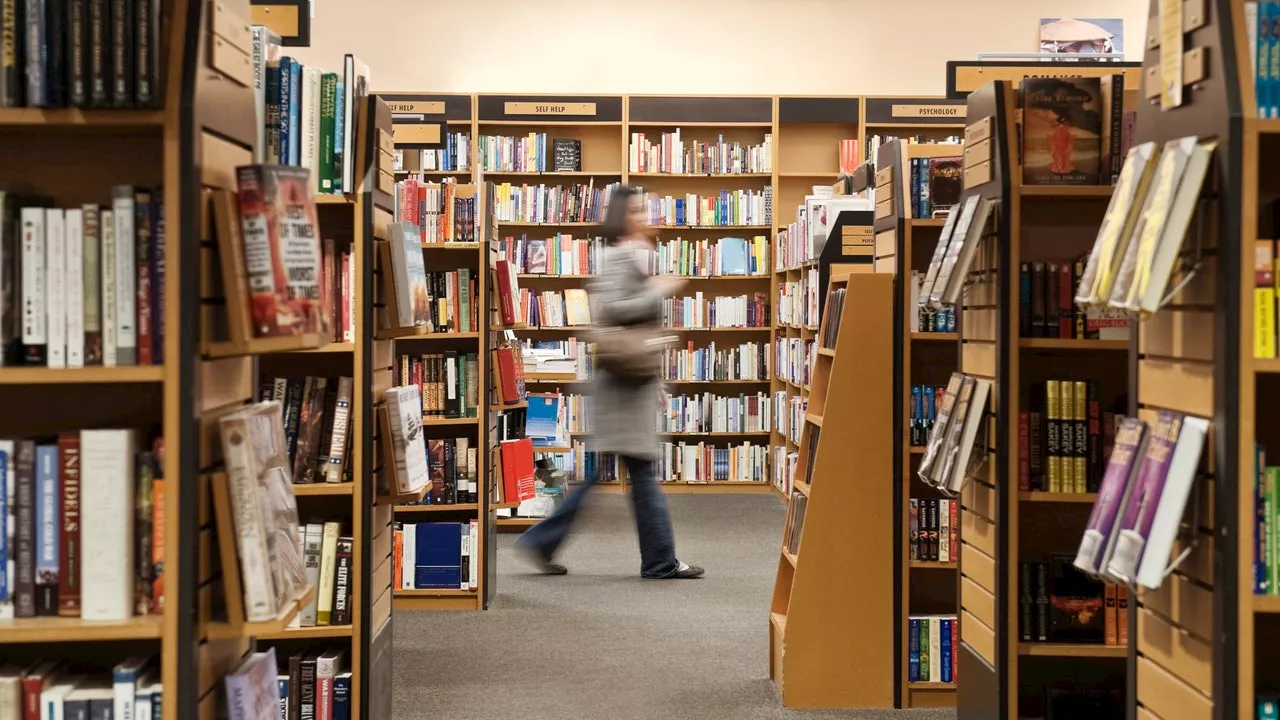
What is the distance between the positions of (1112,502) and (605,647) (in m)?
2.90

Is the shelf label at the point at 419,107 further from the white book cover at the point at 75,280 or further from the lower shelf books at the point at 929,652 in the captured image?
the white book cover at the point at 75,280

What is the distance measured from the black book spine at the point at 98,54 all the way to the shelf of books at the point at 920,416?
270cm

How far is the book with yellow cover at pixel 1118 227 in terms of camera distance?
2086 millimetres

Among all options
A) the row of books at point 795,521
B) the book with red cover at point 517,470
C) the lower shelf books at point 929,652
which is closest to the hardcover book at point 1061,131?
the row of books at point 795,521

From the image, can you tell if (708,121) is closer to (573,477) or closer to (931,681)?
(573,477)

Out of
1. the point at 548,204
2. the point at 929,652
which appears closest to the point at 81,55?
the point at 929,652

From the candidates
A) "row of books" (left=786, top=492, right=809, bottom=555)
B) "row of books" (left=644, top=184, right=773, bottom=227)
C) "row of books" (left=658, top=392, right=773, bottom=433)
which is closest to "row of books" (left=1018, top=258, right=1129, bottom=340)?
"row of books" (left=786, top=492, right=809, bottom=555)

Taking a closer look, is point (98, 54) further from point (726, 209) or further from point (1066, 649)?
point (726, 209)

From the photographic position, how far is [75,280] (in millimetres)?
1967

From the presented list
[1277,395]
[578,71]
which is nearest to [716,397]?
[578,71]

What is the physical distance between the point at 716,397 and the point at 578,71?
278cm

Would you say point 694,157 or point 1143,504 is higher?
point 694,157

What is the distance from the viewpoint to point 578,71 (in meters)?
9.55

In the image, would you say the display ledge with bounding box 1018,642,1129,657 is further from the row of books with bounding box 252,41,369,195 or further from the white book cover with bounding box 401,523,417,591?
the white book cover with bounding box 401,523,417,591
